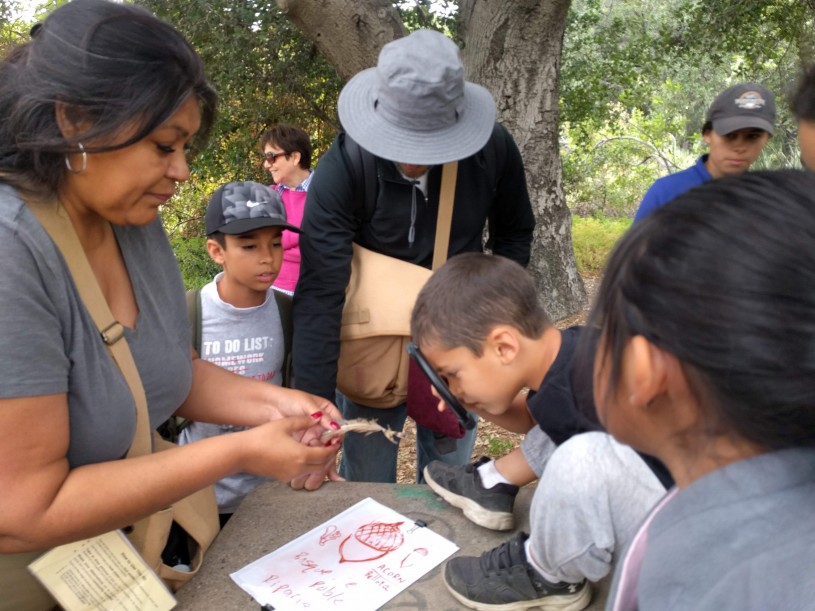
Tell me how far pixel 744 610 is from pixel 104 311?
124 cm

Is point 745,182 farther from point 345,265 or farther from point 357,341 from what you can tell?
point 357,341

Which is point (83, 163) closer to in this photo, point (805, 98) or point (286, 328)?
point (286, 328)

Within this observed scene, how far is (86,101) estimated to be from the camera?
127cm

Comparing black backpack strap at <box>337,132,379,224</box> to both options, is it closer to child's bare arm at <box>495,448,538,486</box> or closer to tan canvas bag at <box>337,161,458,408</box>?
tan canvas bag at <box>337,161,458,408</box>

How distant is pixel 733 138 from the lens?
3064mm

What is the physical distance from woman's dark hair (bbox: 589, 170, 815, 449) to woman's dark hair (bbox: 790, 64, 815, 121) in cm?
141

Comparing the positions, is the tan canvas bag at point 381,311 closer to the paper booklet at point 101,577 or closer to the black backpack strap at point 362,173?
the black backpack strap at point 362,173

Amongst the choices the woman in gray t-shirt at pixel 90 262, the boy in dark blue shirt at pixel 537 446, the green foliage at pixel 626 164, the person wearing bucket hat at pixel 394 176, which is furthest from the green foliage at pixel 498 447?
the green foliage at pixel 626 164

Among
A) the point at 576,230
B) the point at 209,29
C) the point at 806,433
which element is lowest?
the point at 576,230

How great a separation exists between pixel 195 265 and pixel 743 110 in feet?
22.4

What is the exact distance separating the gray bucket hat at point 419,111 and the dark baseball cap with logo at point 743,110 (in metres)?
1.38

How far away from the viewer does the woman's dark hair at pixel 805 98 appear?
6.53 ft

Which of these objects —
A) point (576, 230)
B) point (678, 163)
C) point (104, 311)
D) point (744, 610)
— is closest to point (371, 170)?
point (104, 311)

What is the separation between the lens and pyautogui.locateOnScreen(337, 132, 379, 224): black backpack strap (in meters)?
2.24
